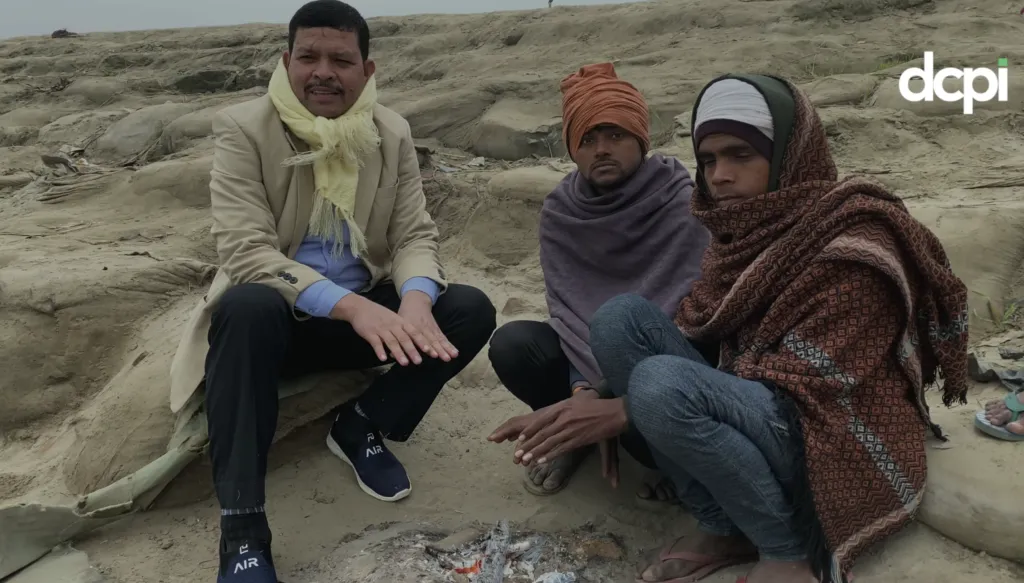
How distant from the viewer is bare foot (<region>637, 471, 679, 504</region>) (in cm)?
216

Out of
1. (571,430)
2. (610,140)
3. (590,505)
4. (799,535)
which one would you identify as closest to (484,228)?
(610,140)

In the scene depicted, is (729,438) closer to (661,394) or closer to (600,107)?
(661,394)

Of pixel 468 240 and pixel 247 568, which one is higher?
pixel 468 240

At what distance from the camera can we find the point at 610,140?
2.25 metres

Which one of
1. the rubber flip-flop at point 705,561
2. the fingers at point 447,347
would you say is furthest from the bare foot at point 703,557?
the fingers at point 447,347

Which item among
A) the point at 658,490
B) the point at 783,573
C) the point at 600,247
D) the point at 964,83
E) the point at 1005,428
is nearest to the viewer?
the point at 783,573

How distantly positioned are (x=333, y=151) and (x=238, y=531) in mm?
1098

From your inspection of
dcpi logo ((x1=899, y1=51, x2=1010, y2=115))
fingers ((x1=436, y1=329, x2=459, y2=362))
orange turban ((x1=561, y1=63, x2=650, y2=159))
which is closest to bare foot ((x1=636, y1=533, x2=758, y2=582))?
fingers ((x1=436, y1=329, x2=459, y2=362))

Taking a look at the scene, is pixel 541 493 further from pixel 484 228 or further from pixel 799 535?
pixel 484 228

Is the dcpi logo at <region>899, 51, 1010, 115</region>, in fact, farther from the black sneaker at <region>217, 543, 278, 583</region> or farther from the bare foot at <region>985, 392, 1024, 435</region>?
the black sneaker at <region>217, 543, 278, 583</region>

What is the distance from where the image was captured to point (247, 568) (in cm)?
185

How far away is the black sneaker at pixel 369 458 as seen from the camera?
2312 millimetres

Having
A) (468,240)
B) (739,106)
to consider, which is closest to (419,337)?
(739,106)

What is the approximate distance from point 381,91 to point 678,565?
5.73 meters
